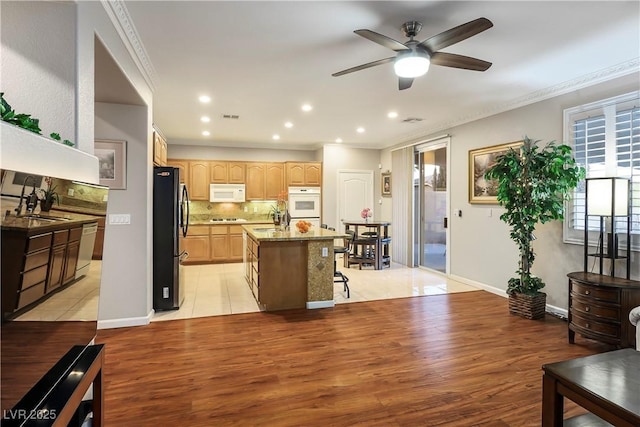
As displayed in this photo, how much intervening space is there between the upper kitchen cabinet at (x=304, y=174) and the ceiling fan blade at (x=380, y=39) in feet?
17.8

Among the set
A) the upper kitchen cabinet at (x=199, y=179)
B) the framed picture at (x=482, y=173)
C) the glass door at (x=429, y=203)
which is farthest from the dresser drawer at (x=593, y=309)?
the upper kitchen cabinet at (x=199, y=179)

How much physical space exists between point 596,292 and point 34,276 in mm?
4068

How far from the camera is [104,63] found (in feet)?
8.55

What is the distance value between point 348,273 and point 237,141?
13.0 ft

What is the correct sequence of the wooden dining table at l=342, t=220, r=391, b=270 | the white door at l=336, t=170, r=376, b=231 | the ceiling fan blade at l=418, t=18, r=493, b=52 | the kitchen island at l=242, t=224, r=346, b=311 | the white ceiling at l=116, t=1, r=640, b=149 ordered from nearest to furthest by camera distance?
the ceiling fan blade at l=418, t=18, r=493, b=52 → the white ceiling at l=116, t=1, r=640, b=149 → the kitchen island at l=242, t=224, r=346, b=311 → the wooden dining table at l=342, t=220, r=391, b=270 → the white door at l=336, t=170, r=376, b=231

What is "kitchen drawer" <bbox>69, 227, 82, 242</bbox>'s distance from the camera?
133cm

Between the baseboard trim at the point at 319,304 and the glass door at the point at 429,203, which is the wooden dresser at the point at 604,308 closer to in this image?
the baseboard trim at the point at 319,304

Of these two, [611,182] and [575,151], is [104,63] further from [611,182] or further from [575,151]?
[575,151]

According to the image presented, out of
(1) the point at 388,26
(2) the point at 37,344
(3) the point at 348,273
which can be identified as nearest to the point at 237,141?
(3) the point at 348,273

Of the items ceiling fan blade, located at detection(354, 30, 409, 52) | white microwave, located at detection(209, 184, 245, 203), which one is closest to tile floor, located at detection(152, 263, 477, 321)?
white microwave, located at detection(209, 184, 245, 203)

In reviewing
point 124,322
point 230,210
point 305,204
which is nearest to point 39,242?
point 124,322

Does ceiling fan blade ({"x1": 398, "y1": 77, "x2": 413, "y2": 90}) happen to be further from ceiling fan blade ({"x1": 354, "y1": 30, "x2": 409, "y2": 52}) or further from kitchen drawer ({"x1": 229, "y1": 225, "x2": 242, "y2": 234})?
kitchen drawer ({"x1": 229, "y1": 225, "x2": 242, "y2": 234})

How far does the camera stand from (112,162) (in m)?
3.57

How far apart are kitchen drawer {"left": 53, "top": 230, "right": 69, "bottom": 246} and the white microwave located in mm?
6479
